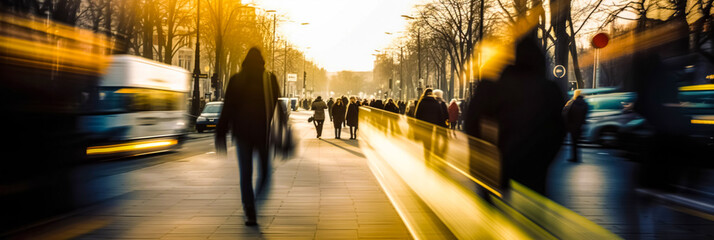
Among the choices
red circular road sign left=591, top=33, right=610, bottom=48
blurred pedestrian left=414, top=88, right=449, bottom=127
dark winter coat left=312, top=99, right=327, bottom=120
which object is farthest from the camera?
dark winter coat left=312, top=99, right=327, bottom=120

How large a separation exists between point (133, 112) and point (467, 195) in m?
12.1

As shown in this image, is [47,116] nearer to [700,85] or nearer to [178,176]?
[178,176]

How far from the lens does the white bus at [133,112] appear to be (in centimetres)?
1373

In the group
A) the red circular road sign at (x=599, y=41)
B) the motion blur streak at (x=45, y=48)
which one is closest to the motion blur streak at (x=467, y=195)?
the red circular road sign at (x=599, y=41)

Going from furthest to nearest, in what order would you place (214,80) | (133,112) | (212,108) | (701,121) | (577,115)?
1. (214,80)
2. (212,108)
3. (701,121)
4. (133,112)
5. (577,115)

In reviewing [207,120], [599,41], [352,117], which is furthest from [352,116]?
[599,41]

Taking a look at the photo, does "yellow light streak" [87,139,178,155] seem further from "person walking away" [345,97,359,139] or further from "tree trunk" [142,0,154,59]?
"tree trunk" [142,0,154,59]

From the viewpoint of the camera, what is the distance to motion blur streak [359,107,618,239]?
2512mm

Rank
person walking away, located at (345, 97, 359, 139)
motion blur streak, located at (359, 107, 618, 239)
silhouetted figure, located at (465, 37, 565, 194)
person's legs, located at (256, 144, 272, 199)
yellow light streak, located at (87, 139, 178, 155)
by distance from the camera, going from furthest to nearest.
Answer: person walking away, located at (345, 97, 359, 139) → yellow light streak, located at (87, 139, 178, 155) → person's legs, located at (256, 144, 272, 199) → silhouetted figure, located at (465, 37, 565, 194) → motion blur streak, located at (359, 107, 618, 239)

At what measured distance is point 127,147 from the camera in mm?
14273

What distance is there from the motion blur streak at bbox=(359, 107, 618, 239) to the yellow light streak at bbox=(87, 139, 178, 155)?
6.67 meters

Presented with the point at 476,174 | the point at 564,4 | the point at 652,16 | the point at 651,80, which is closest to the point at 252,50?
the point at 476,174

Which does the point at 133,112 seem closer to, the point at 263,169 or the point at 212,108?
the point at 263,169

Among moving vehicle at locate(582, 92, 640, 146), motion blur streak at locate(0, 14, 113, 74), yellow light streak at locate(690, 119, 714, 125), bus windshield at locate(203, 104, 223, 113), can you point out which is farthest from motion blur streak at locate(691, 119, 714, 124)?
bus windshield at locate(203, 104, 223, 113)
